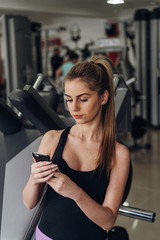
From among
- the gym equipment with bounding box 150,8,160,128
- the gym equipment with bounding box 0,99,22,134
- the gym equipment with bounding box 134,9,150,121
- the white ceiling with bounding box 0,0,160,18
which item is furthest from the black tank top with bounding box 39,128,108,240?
the white ceiling with bounding box 0,0,160,18

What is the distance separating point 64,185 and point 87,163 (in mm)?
160

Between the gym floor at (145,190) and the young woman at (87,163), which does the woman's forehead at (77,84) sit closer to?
the young woman at (87,163)

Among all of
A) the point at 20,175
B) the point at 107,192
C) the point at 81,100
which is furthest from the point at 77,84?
the point at 20,175

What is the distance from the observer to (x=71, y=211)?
116cm

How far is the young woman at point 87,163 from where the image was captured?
42.8 inches

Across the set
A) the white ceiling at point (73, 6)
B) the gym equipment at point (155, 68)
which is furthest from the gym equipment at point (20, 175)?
the white ceiling at point (73, 6)

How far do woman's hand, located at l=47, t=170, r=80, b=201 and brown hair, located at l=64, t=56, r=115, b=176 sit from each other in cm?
14

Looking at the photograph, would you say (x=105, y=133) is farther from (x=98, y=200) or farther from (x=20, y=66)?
(x=20, y=66)

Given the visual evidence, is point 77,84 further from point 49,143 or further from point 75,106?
point 49,143

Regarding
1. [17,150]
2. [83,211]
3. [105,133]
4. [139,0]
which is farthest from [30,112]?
[139,0]

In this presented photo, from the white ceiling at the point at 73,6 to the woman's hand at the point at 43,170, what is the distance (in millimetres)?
5959

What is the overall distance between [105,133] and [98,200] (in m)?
0.24

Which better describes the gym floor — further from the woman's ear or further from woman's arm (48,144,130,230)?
the woman's ear

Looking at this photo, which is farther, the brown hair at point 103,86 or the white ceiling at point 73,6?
the white ceiling at point 73,6
